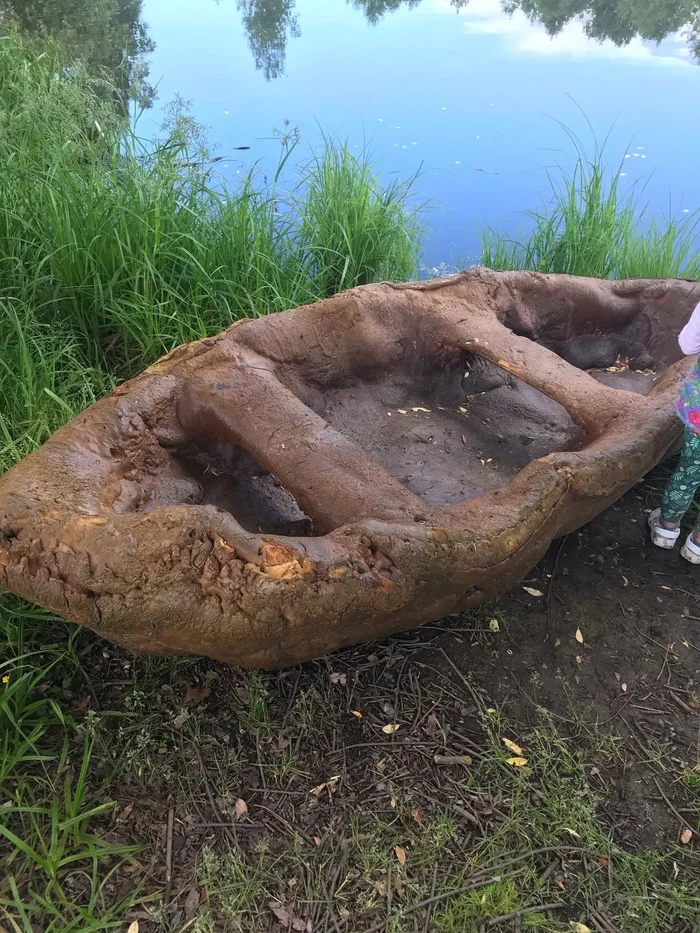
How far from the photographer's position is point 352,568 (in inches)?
62.9

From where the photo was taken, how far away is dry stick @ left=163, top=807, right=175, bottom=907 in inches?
64.6

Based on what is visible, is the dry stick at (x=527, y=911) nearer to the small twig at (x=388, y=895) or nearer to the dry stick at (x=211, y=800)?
the small twig at (x=388, y=895)

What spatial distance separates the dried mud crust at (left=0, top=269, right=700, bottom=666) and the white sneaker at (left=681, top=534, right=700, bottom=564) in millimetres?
497

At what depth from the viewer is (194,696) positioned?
78.7 inches

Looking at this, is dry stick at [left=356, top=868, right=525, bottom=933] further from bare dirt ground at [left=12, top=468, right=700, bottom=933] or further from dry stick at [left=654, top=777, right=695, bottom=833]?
dry stick at [left=654, top=777, right=695, bottom=833]

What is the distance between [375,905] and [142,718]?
2.56 feet

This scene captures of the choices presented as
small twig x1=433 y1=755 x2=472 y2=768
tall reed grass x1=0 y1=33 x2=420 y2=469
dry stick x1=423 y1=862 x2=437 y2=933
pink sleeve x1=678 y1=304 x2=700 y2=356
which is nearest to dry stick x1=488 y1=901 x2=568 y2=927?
dry stick x1=423 y1=862 x2=437 y2=933

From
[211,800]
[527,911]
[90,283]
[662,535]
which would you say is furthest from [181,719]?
[90,283]

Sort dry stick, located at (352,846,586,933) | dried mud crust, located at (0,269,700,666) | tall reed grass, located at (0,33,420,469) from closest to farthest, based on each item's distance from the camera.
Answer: dried mud crust, located at (0,269,700,666) < dry stick, located at (352,846,586,933) < tall reed grass, located at (0,33,420,469)

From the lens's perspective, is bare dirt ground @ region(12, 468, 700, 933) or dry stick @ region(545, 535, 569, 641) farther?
dry stick @ region(545, 535, 569, 641)

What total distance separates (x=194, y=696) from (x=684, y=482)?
180 centimetres

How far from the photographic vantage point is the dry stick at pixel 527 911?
164 centimetres

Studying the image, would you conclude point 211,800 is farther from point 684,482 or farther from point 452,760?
point 684,482

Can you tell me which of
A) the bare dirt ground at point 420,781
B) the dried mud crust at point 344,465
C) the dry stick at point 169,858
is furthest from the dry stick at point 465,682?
the dry stick at point 169,858
